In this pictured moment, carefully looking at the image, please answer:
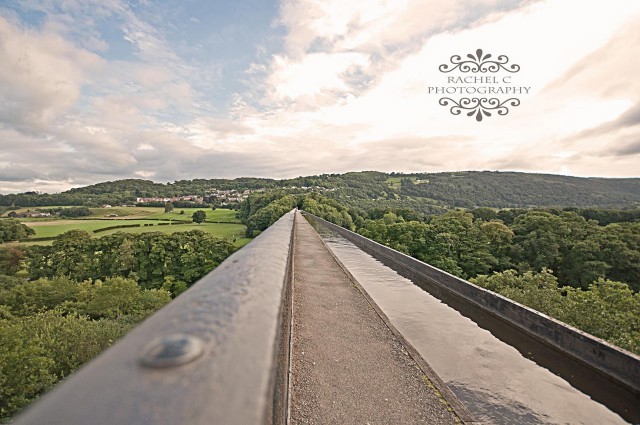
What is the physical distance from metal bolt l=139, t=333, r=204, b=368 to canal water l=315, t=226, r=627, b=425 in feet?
14.0

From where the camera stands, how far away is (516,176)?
157 metres

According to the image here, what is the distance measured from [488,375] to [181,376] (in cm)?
552

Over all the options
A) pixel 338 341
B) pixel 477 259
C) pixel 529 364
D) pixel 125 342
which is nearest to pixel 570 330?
pixel 529 364

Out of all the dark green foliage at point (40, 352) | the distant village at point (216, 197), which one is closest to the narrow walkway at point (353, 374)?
the dark green foliage at point (40, 352)

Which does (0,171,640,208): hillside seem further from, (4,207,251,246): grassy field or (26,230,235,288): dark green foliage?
(26,230,235,288): dark green foliage

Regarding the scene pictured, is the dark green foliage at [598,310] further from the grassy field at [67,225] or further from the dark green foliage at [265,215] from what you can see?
the grassy field at [67,225]

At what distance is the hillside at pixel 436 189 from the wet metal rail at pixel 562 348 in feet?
345

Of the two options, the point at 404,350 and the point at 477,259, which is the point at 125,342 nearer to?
the point at 404,350

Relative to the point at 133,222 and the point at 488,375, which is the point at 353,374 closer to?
the point at 488,375

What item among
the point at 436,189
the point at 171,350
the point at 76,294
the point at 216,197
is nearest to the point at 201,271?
the point at 76,294

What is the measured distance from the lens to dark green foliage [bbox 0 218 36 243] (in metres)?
55.5

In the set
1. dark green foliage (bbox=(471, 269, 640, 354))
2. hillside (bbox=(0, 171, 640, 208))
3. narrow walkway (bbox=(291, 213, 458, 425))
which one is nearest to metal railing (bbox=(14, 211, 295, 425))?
narrow walkway (bbox=(291, 213, 458, 425))

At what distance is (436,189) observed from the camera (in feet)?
477

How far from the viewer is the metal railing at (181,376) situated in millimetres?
638
